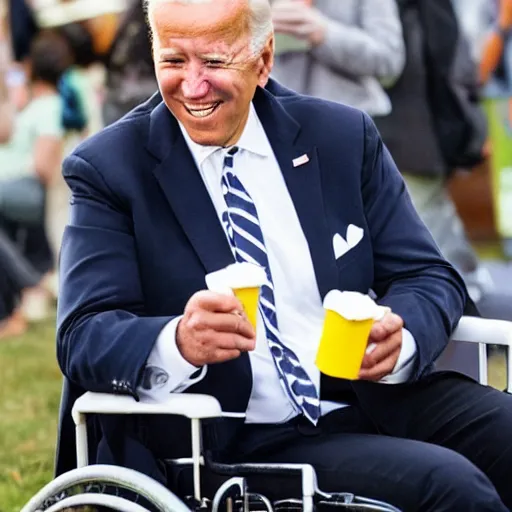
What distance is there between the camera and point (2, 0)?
366 inches

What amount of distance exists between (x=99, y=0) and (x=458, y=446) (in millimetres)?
5991

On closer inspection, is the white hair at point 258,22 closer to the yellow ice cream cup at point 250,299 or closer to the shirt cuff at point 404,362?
the yellow ice cream cup at point 250,299

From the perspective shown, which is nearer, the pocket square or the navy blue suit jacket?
the navy blue suit jacket

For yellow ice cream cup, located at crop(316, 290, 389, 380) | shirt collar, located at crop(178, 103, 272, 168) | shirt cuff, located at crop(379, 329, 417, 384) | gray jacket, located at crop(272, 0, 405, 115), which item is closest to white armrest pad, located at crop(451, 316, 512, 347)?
shirt cuff, located at crop(379, 329, 417, 384)

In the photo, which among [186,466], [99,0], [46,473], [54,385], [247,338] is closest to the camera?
[247,338]

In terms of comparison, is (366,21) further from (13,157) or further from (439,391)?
(439,391)

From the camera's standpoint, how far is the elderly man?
3.27 metres

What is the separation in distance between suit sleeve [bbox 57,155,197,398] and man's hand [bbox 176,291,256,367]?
0.06m

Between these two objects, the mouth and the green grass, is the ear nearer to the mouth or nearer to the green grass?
the mouth

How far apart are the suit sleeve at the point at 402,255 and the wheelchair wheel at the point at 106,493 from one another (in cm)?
72

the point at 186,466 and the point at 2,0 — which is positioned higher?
the point at 2,0

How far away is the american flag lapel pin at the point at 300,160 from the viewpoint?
3.59 m

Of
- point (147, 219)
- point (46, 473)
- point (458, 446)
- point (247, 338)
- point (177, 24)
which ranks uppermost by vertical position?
point (177, 24)

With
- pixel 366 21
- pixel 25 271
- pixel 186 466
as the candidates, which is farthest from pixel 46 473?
pixel 25 271
